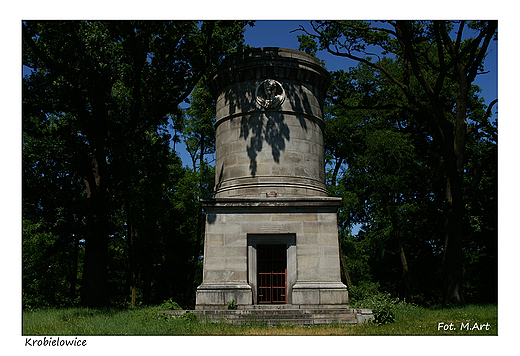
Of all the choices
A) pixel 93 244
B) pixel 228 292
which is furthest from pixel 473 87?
pixel 93 244

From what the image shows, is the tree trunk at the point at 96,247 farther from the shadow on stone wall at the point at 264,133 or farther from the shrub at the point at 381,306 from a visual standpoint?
the shrub at the point at 381,306

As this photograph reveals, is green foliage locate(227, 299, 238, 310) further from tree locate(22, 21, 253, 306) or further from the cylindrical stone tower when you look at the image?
tree locate(22, 21, 253, 306)

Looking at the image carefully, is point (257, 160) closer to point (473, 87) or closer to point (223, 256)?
point (223, 256)

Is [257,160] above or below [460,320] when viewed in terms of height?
above

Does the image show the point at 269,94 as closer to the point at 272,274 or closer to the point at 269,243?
the point at 269,243

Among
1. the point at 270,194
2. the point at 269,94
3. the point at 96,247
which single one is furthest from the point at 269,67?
the point at 96,247

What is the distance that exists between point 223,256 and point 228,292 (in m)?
1.19

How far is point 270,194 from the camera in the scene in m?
15.2

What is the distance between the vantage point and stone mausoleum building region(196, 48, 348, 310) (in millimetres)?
14228

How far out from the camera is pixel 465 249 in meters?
25.3

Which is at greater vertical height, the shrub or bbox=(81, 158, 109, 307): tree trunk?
bbox=(81, 158, 109, 307): tree trunk

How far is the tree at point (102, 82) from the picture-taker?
1619 cm

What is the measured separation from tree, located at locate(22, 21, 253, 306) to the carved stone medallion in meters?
2.93

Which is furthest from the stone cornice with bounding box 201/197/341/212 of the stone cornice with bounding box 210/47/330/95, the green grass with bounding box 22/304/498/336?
the stone cornice with bounding box 210/47/330/95
